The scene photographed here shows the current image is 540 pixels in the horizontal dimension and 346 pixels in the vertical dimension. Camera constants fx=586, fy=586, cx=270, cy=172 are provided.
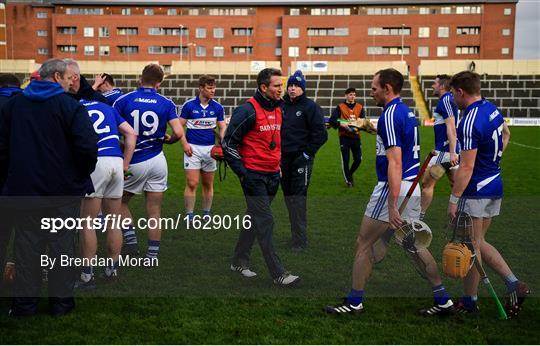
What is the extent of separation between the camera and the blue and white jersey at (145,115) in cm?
675

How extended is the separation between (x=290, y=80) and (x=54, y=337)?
4777 mm

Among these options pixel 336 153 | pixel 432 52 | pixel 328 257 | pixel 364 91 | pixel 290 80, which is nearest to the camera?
pixel 328 257

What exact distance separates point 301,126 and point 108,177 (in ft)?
10.5

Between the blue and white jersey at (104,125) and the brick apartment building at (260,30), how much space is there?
70.6m

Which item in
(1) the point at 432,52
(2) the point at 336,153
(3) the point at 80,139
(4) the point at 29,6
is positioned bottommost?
(2) the point at 336,153

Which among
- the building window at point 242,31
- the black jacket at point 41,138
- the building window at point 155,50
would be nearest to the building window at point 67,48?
the building window at point 155,50

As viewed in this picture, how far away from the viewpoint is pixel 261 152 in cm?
631

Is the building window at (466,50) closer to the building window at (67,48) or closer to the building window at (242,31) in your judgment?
the building window at (242,31)

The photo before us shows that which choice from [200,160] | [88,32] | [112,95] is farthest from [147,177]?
[88,32]

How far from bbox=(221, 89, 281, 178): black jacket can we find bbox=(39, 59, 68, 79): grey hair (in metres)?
1.76

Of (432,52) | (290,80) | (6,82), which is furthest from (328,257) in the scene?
(432,52)

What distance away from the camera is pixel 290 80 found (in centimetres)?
811

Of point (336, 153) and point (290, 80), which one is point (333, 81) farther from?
point (290, 80)

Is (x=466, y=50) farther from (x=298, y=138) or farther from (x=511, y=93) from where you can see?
(x=298, y=138)
